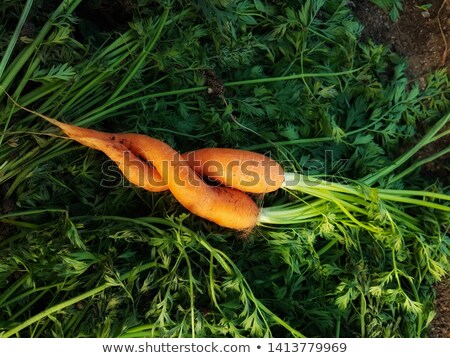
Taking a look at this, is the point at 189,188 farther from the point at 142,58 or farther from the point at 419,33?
the point at 419,33

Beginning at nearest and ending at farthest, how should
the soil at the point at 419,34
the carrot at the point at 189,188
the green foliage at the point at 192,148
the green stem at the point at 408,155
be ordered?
the green foliage at the point at 192,148
the carrot at the point at 189,188
the green stem at the point at 408,155
the soil at the point at 419,34

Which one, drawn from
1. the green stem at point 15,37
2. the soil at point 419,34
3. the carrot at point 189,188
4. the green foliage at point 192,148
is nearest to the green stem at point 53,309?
the green foliage at point 192,148

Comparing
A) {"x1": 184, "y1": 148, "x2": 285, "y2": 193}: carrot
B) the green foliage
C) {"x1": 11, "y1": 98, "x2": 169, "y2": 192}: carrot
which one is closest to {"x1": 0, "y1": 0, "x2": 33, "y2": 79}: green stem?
the green foliage

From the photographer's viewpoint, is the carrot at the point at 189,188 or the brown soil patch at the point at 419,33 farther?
the brown soil patch at the point at 419,33

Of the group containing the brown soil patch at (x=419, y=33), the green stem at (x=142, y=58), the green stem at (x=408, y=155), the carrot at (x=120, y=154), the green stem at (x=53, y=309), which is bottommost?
the green stem at (x=53, y=309)

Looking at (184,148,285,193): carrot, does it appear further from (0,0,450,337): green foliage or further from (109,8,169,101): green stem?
(109,8,169,101): green stem

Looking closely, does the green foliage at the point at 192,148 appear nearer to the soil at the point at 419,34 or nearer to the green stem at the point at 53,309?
the green stem at the point at 53,309

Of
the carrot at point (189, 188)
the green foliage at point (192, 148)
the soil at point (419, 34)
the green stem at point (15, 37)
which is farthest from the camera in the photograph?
the soil at point (419, 34)

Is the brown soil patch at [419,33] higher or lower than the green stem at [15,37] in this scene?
lower
